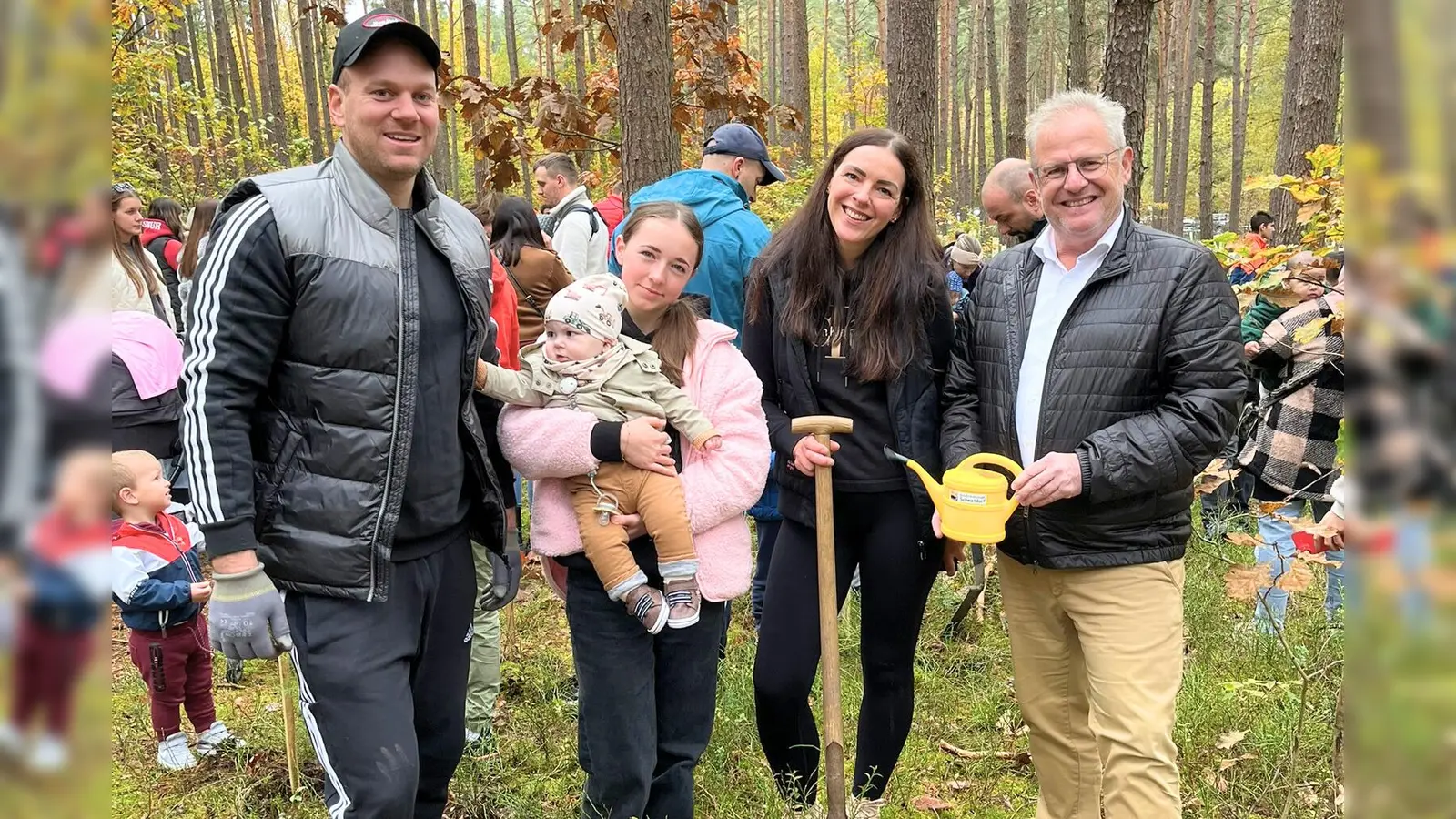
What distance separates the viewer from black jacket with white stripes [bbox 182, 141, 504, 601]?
2.17m

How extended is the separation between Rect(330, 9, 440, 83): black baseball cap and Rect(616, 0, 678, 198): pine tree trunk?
338 centimetres

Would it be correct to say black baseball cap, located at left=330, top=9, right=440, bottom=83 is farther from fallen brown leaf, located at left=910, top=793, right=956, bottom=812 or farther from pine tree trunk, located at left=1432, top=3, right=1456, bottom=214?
fallen brown leaf, located at left=910, top=793, right=956, bottom=812

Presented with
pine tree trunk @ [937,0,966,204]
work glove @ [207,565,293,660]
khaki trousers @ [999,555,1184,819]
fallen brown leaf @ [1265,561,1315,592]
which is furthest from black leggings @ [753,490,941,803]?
pine tree trunk @ [937,0,966,204]

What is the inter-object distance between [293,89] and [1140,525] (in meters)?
30.6

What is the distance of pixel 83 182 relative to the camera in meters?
Result: 0.28

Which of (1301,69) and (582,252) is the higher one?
(1301,69)

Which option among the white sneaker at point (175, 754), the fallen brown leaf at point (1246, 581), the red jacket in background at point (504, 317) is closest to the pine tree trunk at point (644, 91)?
the red jacket in background at point (504, 317)

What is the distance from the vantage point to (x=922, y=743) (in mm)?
4008

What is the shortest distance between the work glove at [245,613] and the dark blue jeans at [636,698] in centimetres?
83

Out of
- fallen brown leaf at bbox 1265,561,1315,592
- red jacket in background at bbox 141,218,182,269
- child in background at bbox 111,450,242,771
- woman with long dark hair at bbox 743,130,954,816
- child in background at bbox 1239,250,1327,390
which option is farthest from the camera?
red jacket in background at bbox 141,218,182,269

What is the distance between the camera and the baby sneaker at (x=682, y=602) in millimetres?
2701

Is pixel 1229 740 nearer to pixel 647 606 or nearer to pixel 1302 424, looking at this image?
pixel 1302 424

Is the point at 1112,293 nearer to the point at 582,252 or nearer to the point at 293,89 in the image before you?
the point at 582,252

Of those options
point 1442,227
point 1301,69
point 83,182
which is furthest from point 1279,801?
point 1301,69
